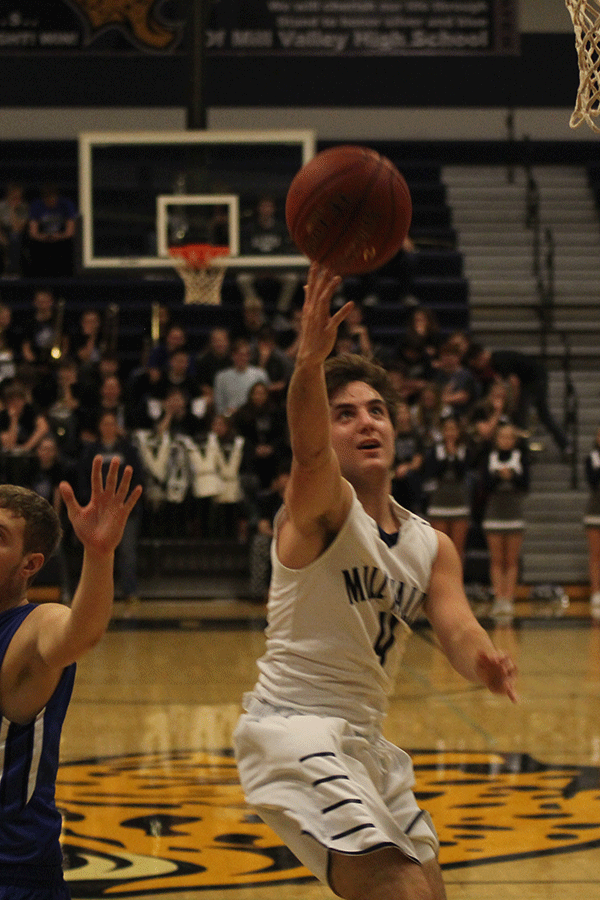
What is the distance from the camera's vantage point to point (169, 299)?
1694 cm

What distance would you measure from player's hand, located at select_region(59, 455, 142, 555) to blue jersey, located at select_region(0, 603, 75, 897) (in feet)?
0.94

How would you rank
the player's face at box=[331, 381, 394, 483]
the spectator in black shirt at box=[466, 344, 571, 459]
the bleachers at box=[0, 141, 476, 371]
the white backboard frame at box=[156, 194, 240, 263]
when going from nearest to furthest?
the player's face at box=[331, 381, 394, 483]
the white backboard frame at box=[156, 194, 240, 263]
the spectator in black shirt at box=[466, 344, 571, 459]
the bleachers at box=[0, 141, 476, 371]

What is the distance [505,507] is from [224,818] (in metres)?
7.11

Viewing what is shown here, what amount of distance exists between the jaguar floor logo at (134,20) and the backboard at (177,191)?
15.1ft

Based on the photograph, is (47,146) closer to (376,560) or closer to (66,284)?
(66,284)

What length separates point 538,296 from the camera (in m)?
17.6

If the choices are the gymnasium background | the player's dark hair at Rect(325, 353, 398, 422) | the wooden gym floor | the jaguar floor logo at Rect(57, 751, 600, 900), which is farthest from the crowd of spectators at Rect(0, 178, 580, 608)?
the player's dark hair at Rect(325, 353, 398, 422)

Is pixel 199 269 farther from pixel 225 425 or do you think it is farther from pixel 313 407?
pixel 313 407

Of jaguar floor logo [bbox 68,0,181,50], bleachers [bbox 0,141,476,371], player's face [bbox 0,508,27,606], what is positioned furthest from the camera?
bleachers [bbox 0,141,476,371]

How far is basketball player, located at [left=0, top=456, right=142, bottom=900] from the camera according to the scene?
279cm

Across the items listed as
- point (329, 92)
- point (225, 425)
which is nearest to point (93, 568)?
point (225, 425)

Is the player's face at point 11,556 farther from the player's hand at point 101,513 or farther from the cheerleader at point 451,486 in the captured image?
the cheerleader at point 451,486

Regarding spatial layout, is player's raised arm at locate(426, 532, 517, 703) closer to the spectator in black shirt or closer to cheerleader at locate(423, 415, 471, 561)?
cheerleader at locate(423, 415, 471, 561)

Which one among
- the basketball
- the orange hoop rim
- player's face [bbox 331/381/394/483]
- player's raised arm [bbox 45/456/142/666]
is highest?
the orange hoop rim
